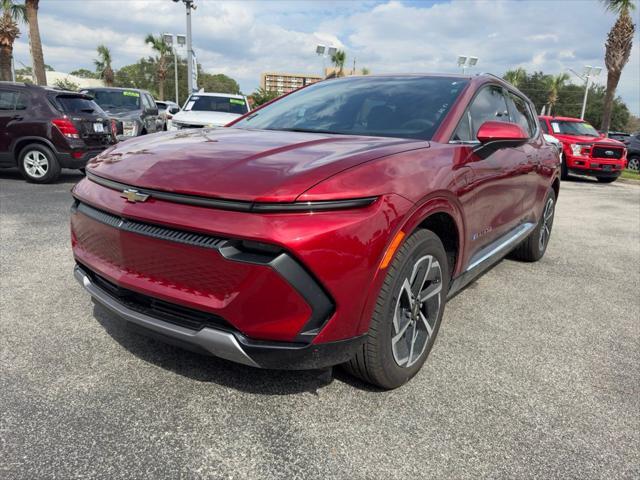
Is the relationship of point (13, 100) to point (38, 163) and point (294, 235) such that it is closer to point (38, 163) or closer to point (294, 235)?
point (38, 163)

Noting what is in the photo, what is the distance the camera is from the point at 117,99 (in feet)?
42.7

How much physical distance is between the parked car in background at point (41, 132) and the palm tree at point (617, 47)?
21.0 metres

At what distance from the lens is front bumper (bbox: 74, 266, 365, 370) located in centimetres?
194

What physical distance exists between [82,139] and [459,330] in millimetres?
7677

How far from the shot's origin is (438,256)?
251 centimetres

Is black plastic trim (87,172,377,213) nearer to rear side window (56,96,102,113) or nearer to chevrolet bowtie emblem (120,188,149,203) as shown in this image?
chevrolet bowtie emblem (120,188,149,203)

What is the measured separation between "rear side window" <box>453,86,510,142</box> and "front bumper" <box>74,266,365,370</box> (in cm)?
150

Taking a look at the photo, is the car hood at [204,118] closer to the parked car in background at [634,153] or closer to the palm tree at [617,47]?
the parked car in background at [634,153]

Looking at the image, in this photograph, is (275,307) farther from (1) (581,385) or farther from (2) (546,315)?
(2) (546,315)

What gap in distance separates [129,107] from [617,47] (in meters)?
20.4

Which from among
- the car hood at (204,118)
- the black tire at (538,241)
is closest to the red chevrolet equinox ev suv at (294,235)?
the black tire at (538,241)

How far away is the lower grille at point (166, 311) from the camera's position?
2008 millimetres

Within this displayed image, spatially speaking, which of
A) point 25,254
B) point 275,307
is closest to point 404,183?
point 275,307

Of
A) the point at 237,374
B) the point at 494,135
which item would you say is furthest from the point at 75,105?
the point at 494,135
